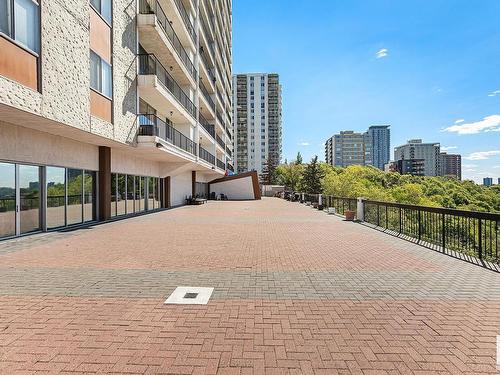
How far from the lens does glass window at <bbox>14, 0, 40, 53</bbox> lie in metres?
8.69

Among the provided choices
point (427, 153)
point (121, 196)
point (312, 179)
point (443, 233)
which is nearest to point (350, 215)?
point (443, 233)

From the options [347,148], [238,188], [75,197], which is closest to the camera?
[75,197]

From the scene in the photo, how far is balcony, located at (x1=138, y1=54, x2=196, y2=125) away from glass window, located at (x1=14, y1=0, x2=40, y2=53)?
760 centimetres

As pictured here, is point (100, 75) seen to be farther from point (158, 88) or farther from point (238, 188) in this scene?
point (238, 188)

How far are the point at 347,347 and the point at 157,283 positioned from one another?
3.65 m

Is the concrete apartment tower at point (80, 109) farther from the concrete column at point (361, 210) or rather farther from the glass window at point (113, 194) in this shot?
the concrete column at point (361, 210)

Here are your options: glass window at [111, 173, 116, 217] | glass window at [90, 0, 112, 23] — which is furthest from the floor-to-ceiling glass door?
glass window at [90, 0, 112, 23]

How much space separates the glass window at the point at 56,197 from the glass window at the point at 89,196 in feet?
5.16

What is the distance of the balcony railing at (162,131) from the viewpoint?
17.0m

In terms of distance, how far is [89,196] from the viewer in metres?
15.0

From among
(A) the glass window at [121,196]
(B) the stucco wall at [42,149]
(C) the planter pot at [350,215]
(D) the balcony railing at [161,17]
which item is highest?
(D) the balcony railing at [161,17]

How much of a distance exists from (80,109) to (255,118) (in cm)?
12880

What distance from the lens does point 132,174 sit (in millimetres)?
19391

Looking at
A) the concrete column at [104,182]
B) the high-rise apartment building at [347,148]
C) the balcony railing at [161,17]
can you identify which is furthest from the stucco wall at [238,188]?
the high-rise apartment building at [347,148]
